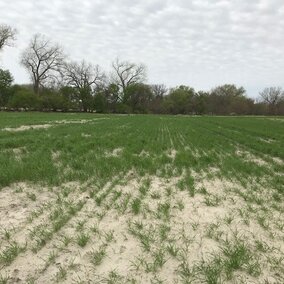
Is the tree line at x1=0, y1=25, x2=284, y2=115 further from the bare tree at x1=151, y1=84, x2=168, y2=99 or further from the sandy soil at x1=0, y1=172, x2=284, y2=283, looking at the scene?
the sandy soil at x1=0, y1=172, x2=284, y2=283

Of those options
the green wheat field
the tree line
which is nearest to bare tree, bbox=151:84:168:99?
the tree line

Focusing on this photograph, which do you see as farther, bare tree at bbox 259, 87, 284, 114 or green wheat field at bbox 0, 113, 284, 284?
bare tree at bbox 259, 87, 284, 114

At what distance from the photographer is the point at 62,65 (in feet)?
298

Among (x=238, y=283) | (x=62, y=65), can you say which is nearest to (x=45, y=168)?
(x=238, y=283)

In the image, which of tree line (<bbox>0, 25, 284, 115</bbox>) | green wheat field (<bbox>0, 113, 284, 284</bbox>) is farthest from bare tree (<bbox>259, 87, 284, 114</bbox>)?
green wheat field (<bbox>0, 113, 284, 284</bbox>)

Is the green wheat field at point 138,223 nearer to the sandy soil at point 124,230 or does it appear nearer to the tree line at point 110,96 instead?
the sandy soil at point 124,230

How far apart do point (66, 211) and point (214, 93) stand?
11786cm

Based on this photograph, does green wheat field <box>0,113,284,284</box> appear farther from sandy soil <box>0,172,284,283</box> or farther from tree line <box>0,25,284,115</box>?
tree line <box>0,25,284,115</box>

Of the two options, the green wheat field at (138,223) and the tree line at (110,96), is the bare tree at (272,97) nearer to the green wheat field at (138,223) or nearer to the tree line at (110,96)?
the tree line at (110,96)

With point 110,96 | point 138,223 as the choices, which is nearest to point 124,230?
point 138,223

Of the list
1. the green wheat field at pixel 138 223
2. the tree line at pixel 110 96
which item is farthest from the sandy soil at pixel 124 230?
the tree line at pixel 110 96

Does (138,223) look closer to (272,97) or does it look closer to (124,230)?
(124,230)

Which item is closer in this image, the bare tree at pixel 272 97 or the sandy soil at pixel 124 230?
the sandy soil at pixel 124 230

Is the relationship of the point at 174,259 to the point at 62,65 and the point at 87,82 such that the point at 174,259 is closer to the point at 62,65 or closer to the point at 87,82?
the point at 62,65
